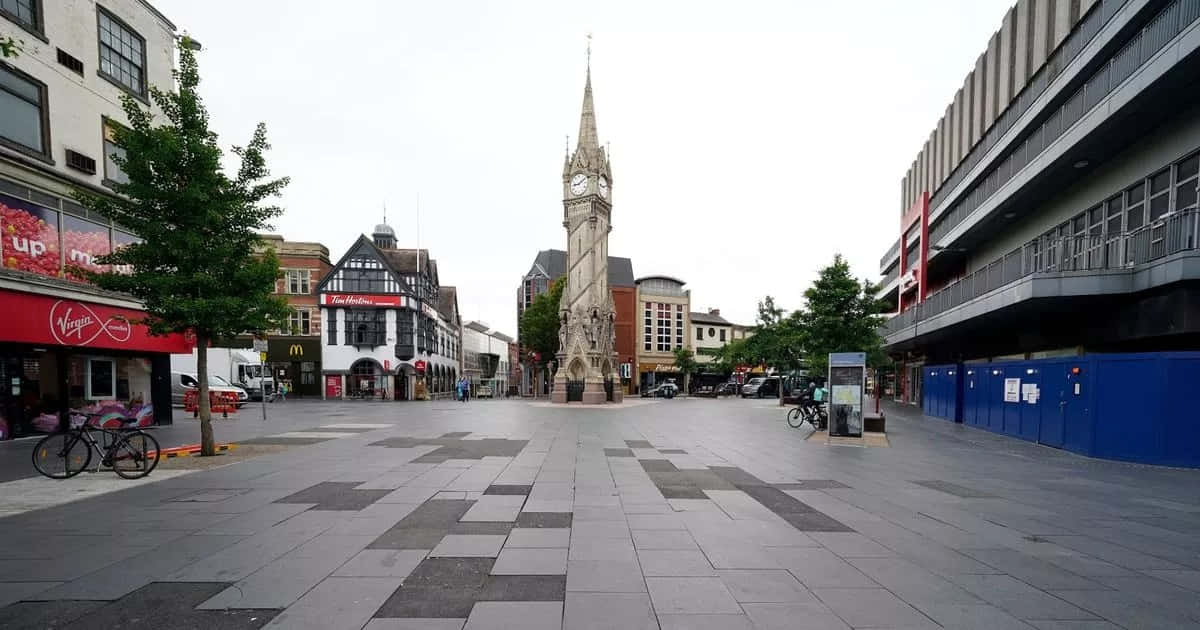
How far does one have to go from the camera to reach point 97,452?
899cm

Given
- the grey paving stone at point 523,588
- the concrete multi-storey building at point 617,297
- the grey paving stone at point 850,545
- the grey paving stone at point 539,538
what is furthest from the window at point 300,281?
the grey paving stone at point 850,545

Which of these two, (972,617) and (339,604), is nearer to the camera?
(972,617)

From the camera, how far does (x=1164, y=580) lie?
4805 millimetres

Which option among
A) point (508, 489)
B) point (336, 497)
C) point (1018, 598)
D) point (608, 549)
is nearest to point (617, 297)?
point (508, 489)

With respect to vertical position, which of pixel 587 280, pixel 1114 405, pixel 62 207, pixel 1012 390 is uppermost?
pixel 587 280

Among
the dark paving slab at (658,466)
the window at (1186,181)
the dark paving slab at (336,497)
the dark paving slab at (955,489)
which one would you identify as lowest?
the dark paving slab at (955,489)

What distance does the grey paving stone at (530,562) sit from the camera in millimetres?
4762

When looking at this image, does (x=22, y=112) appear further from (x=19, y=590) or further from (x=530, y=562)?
(x=530, y=562)

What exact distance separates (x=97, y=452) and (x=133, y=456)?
0.74 meters

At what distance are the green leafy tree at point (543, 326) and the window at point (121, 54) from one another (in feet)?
115

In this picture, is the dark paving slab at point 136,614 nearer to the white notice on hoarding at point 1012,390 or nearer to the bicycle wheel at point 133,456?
the bicycle wheel at point 133,456

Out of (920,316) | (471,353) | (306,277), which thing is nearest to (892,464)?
(920,316)

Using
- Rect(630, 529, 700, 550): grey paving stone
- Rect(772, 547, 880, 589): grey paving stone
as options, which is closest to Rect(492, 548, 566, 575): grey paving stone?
Rect(630, 529, 700, 550): grey paving stone

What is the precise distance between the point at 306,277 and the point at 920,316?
44959mm
